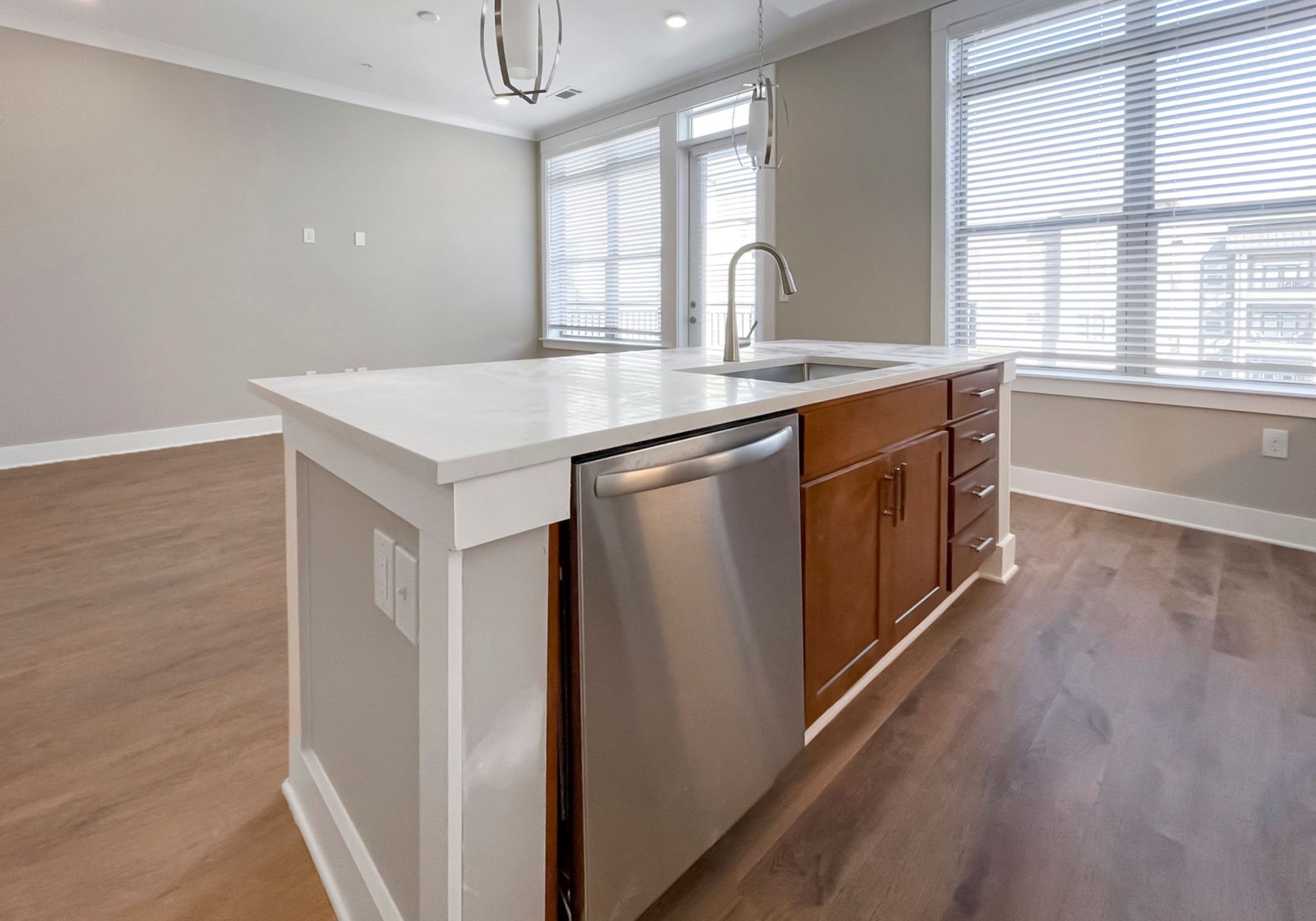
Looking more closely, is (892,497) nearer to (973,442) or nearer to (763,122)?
(973,442)

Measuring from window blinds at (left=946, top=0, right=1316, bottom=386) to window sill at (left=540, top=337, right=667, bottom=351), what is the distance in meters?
2.85

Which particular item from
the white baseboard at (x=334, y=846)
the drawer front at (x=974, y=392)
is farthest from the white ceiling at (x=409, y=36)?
the white baseboard at (x=334, y=846)

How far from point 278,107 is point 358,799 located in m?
5.64

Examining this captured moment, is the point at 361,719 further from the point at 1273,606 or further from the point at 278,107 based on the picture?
the point at 278,107

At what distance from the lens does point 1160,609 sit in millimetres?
2303

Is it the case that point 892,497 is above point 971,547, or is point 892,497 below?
above

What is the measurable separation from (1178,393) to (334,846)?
365 cm

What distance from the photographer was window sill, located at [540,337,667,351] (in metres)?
6.12

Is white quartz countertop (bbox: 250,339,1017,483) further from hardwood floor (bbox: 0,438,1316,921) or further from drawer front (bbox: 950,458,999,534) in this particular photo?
hardwood floor (bbox: 0,438,1316,921)

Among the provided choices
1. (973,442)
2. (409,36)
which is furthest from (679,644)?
(409,36)

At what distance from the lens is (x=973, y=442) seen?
2213 mm

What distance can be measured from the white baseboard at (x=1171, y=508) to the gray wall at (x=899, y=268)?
0.12 feet

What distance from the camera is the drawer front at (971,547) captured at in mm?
2139

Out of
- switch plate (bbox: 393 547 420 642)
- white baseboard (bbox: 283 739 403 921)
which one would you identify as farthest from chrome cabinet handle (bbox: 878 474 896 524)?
white baseboard (bbox: 283 739 403 921)
